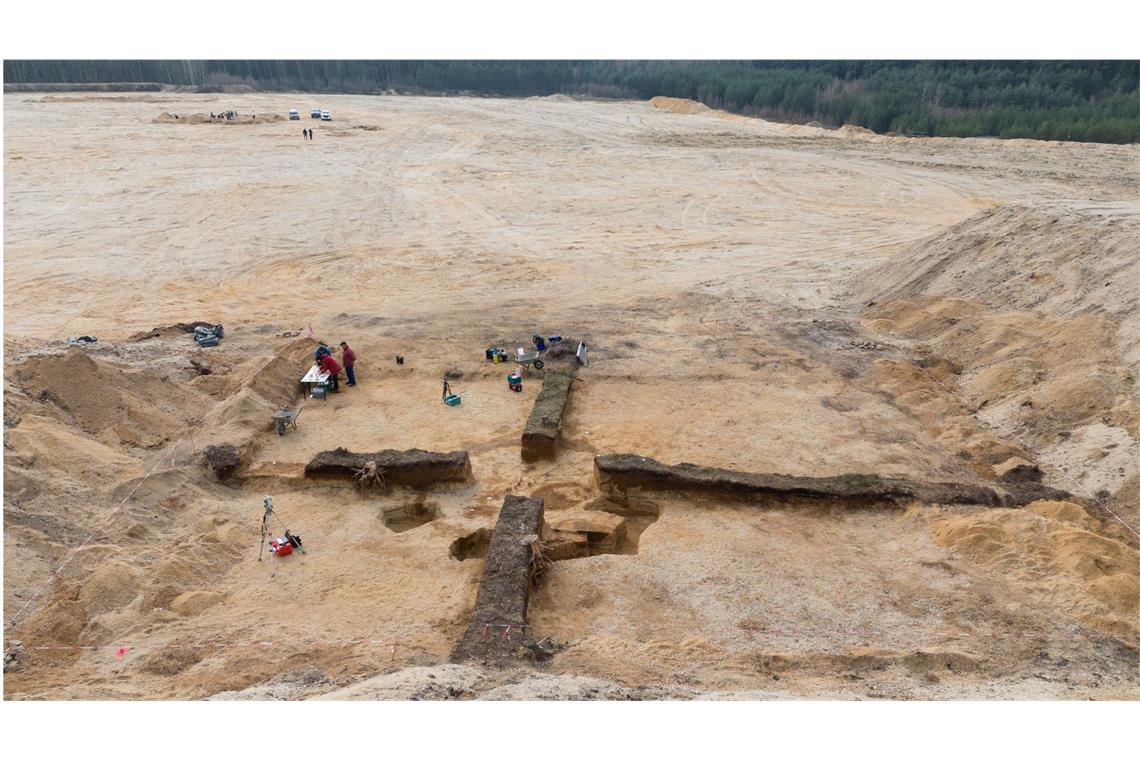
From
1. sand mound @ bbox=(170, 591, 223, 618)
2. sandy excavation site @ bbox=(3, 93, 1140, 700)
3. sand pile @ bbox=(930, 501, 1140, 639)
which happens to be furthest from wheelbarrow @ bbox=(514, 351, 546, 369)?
sand pile @ bbox=(930, 501, 1140, 639)

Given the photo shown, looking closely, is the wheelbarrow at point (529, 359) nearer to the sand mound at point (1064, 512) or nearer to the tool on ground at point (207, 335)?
the tool on ground at point (207, 335)

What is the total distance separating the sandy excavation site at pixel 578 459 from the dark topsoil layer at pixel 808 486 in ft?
0.15

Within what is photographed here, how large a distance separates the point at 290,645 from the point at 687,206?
773 inches

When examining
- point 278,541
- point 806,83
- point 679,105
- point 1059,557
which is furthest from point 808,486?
point 806,83

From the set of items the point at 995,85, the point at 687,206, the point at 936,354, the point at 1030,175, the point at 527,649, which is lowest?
the point at 527,649

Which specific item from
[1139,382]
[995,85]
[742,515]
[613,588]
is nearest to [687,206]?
[1139,382]

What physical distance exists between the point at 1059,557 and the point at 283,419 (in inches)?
373

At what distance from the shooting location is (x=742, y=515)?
820 cm

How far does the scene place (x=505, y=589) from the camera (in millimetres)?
6562

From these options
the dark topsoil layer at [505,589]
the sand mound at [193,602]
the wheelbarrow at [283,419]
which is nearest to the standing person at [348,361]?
the wheelbarrow at [283,419]

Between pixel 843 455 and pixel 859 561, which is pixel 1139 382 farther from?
pixel 859 561

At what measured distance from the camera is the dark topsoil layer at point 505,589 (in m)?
5.90

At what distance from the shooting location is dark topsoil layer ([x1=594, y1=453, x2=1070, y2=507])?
8211 millimetres

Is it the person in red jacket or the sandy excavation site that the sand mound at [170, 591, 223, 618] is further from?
the person in red jacket
